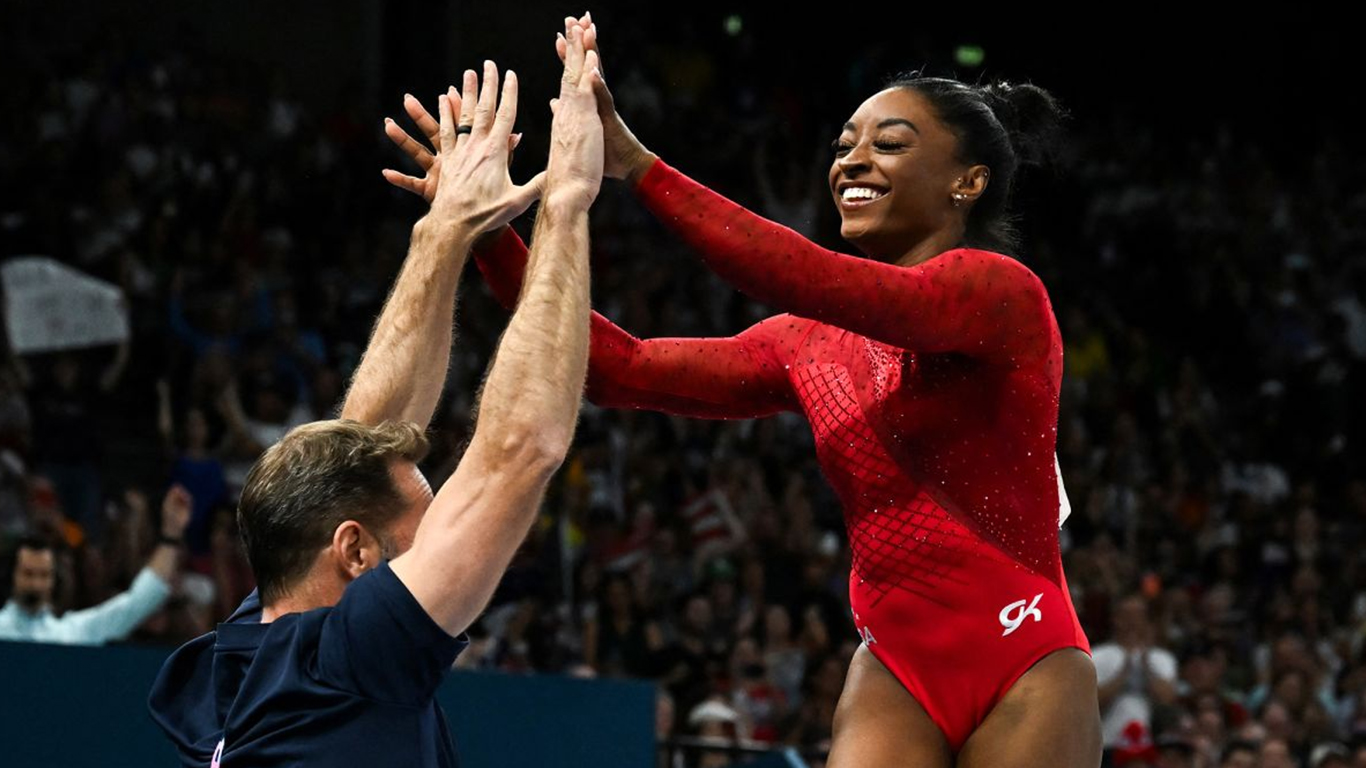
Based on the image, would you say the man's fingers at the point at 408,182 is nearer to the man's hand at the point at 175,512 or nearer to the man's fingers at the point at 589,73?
the man's fingers at the point at 589,73

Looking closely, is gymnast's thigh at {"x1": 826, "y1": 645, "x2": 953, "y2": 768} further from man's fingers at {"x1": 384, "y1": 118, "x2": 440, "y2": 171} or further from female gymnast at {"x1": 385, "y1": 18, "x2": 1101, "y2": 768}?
man's fingers at {"x1": 384, "y1": 118, "x2": 440, "y2": 171}

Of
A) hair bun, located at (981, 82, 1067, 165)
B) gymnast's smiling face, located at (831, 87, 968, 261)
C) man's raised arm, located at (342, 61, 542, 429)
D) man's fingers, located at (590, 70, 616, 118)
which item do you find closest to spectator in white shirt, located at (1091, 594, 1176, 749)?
hair bun, located at (981, 82, 1067, 165)

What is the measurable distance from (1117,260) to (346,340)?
8.53 metres

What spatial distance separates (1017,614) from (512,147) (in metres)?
1.25

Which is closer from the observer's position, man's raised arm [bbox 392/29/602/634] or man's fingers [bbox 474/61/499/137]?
man's raised arm [bbox 392/29/602/634]

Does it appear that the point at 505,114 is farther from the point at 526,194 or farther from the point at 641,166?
the point at 641,166

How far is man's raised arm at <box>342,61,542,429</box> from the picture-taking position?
3373 mm

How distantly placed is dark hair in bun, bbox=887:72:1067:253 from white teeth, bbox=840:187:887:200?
18 centimetres

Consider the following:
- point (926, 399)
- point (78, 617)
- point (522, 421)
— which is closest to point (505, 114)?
point (522, 421)

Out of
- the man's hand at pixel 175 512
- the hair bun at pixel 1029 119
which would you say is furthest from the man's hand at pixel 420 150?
the man's hand at pixel 175 512

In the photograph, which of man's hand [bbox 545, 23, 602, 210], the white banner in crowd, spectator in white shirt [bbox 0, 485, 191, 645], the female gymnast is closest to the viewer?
man's hand [bbox 545, 23, 602, 210]

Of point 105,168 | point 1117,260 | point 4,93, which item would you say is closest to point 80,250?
point 105,168

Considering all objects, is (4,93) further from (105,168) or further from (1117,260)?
(1117,260)

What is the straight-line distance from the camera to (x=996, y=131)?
3590mm
